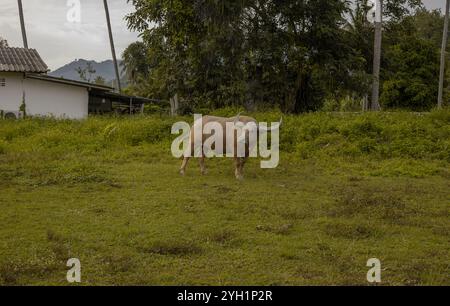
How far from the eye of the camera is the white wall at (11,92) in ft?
88.2

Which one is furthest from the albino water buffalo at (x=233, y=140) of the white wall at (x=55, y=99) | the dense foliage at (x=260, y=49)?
the white wall at (x=55, y=99)

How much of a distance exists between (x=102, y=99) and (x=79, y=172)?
64.0ft

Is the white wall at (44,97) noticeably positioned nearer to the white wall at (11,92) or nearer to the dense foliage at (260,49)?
the white wall at (11,92)

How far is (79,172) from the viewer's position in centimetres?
1325

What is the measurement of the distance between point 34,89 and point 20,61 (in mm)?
1439

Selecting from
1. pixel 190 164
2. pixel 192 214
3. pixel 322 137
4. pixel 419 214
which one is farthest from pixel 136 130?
pixel 419 214

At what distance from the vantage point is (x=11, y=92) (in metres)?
27.2

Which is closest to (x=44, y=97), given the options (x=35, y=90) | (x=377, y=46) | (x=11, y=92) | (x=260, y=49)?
(x=35, y=90)

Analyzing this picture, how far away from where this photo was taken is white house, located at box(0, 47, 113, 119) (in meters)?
26.8

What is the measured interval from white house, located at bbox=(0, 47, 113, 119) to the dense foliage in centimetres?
554

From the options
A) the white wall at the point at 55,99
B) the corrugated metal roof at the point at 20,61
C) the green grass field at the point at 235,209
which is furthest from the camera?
the white wall at the point at 55,99

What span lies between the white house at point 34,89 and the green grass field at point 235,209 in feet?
29.6

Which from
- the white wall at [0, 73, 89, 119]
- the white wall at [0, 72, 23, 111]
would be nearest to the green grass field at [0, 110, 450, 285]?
the white wall at [0, 72, 23, 111]

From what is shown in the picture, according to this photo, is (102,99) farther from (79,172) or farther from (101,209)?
(101,209)
